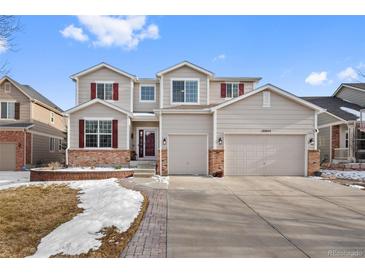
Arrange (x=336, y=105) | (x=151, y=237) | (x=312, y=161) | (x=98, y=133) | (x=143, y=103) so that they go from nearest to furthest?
1. (x=151, y=237)
2. (x=312, y=161)
3. (x=98, y=133)
4. (x=143, y=103)
5. (x=336, y=105)

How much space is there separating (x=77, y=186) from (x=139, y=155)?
771 cm

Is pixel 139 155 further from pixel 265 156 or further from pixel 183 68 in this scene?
pixel 265 156

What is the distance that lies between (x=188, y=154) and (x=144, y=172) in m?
2.49

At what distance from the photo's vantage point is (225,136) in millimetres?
15055

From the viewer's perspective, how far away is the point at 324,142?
21.9 metres

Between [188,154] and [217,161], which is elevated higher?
[188,154]

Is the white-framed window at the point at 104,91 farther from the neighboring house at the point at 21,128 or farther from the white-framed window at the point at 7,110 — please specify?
the white-framed window at the point at 7,110

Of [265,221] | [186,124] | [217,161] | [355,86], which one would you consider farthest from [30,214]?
[355,86]

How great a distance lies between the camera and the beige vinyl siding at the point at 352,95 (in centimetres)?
2322

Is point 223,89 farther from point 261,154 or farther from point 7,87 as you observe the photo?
point 7,87

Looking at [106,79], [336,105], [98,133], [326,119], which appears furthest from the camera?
[336,105]

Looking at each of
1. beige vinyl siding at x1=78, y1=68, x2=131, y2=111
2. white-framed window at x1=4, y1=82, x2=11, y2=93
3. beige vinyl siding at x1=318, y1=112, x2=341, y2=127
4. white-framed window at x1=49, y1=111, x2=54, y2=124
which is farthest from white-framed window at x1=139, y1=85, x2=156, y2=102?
beige vinyl siding at x1=318, y1=112, x2=341, y2=127
